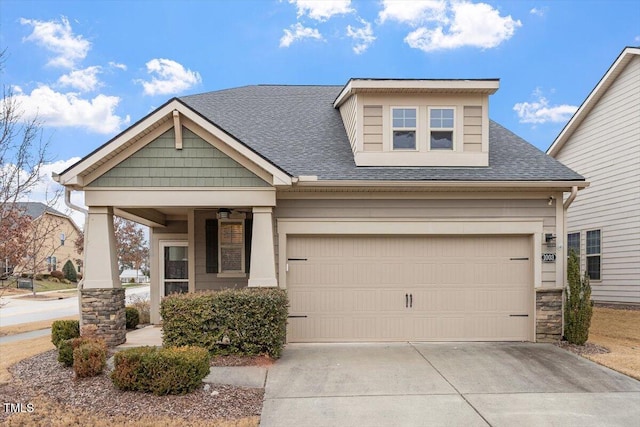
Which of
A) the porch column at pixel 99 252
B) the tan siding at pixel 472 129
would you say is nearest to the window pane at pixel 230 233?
the porch column at pixel 99 252

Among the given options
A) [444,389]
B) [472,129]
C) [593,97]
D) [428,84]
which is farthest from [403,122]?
[593,97]

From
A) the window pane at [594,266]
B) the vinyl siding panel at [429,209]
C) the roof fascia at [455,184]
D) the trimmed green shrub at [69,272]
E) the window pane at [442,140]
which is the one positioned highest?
the window pane at [442,140]

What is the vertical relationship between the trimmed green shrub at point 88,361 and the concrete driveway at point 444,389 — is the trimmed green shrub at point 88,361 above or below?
above

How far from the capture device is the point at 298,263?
31.8 feet

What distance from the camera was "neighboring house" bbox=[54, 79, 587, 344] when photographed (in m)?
8.90

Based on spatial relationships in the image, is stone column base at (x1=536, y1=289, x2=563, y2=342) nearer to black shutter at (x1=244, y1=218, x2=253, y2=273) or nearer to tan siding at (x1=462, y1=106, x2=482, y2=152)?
tan siding at (x1=462, y1=106, x2=482, y2=152)

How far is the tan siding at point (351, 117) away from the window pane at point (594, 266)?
384 inches

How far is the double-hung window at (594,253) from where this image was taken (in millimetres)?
15359

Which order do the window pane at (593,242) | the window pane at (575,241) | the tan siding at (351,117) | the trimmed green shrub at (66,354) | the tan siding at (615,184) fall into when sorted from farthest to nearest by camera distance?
the window pane at (575,241) → the window pane at (593,242) → the tan siding at (615,184) → the tan siding at (351,117) → the trimmed green shrub at (66,354)

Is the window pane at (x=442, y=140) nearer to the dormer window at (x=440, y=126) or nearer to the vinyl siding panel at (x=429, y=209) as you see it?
the dormer window at (x=440, y=126)

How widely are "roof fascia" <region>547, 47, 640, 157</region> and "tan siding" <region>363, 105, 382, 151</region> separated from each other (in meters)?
8.65

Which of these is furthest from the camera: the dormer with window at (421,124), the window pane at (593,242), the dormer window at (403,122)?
the window pane at (593,242)

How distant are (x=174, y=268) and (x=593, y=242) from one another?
43.3ft

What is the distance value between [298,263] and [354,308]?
1.46 meters
